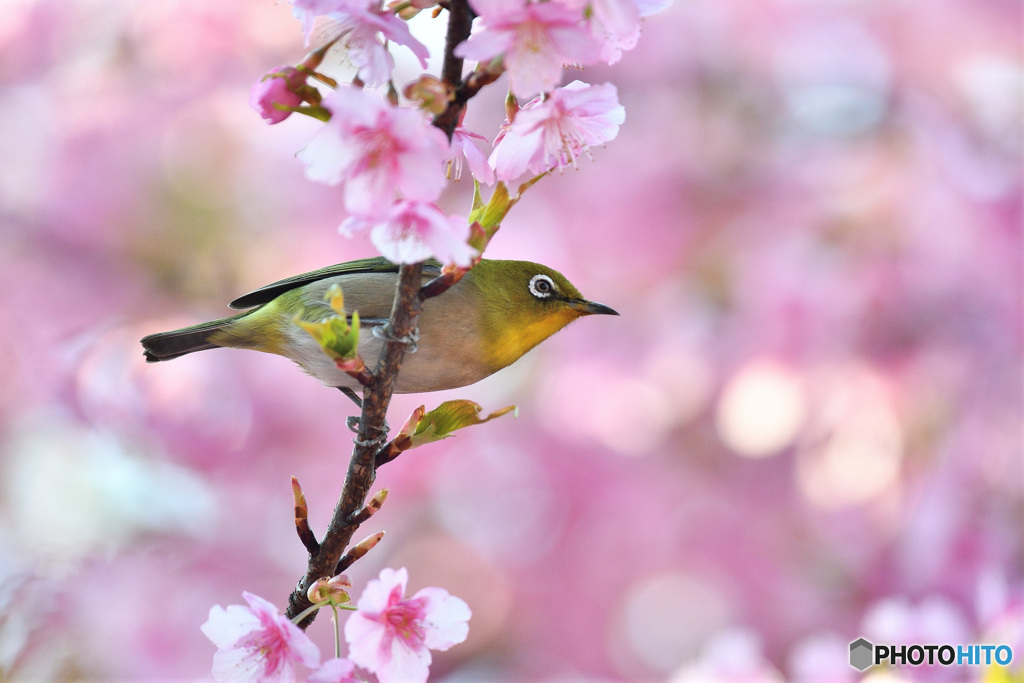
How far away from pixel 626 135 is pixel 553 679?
3146 mm

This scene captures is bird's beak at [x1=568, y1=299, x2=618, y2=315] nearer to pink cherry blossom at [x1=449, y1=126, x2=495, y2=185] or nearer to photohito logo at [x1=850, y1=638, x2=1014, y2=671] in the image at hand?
pink cherry blossom at [x1=449, y1=126, x2=495, y2=185]

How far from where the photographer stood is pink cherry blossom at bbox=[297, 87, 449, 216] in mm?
956

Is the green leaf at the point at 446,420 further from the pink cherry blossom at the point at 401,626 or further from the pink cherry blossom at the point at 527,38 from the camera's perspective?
the pink cherry blossom at the point at 527,38

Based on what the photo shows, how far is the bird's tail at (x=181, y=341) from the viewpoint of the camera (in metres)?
2.17

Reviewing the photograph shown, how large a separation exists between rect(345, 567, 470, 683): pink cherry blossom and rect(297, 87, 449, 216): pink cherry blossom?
1.84 ft

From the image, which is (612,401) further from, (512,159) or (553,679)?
(512,159)

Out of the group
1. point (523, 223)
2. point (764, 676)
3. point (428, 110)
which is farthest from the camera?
point (523, 223)

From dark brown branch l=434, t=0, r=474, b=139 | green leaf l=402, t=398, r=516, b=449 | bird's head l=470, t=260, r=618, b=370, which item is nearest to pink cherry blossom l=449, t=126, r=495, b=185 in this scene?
dark brown branch l=434, t=0, r=474, b=139

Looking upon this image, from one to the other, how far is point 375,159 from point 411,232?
0.33 ft

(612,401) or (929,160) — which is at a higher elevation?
(929,160)

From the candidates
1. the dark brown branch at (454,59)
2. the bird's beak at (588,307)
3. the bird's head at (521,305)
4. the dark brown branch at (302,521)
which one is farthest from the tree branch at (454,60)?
the bird's beak at (588,307)

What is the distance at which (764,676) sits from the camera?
2443mm

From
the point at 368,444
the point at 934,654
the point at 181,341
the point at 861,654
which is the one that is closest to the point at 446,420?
the point at 368,444

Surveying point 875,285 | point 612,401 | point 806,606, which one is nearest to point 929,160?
point 875,285
